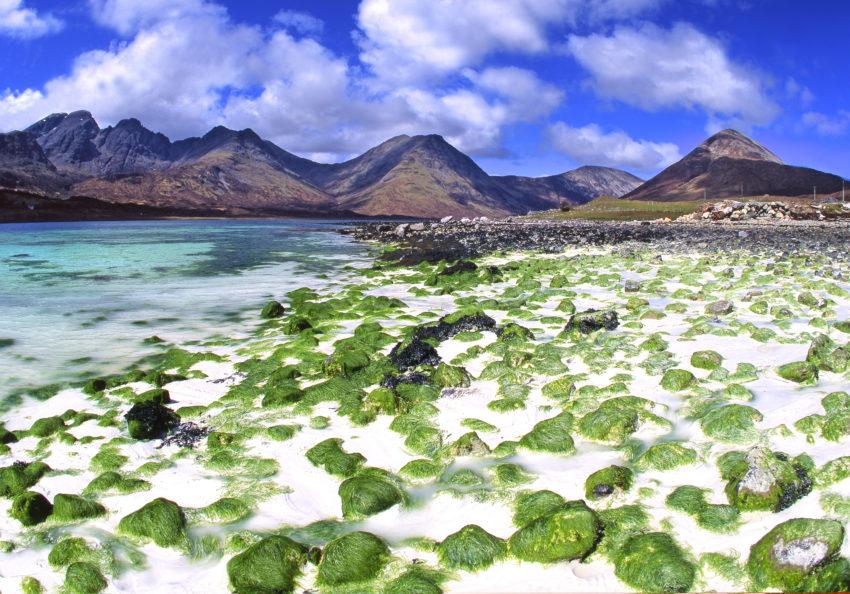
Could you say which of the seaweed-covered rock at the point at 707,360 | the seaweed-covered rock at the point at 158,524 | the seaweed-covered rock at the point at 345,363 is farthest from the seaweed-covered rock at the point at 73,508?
the seaweed-covered rock at the point at 707,360

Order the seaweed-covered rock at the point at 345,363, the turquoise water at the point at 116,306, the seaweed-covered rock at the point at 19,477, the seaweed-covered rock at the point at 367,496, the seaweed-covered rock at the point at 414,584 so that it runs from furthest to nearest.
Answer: the turquoise water at the point at 116,306
the seaweed-covered rock at the point at 345,363
the seaweed-covered rock at the point at 19,477
the seaweed-covered rock at the point at 367,496
the seaweed-covered rock at the point at 414,584

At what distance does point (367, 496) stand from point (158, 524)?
7.33 ft

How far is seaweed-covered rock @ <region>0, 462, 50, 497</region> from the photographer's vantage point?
6320 mm

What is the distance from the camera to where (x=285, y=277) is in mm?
27500

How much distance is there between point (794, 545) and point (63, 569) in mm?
6600

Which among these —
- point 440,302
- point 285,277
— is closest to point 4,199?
point 285,277

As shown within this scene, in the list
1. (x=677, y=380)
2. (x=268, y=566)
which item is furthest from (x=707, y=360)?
(x=268, y=566)

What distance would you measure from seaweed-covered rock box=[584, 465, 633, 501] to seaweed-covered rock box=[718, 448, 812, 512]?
3.26 feet

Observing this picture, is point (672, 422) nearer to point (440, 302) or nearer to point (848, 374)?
point (848, 374)

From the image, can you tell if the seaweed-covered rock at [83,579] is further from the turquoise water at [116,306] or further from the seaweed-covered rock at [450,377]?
the turquoise water at [116,306]

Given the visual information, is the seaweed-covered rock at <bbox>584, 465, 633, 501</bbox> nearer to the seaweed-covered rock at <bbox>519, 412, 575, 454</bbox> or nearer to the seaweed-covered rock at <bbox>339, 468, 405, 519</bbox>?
the seaweed-covered rock at <bbox>519, 412, 575, 454</bbox>

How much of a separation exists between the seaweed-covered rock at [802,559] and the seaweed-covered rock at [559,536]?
1293 millimetres

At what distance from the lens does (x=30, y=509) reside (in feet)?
18.9

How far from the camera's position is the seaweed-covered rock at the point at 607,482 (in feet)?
18.6
